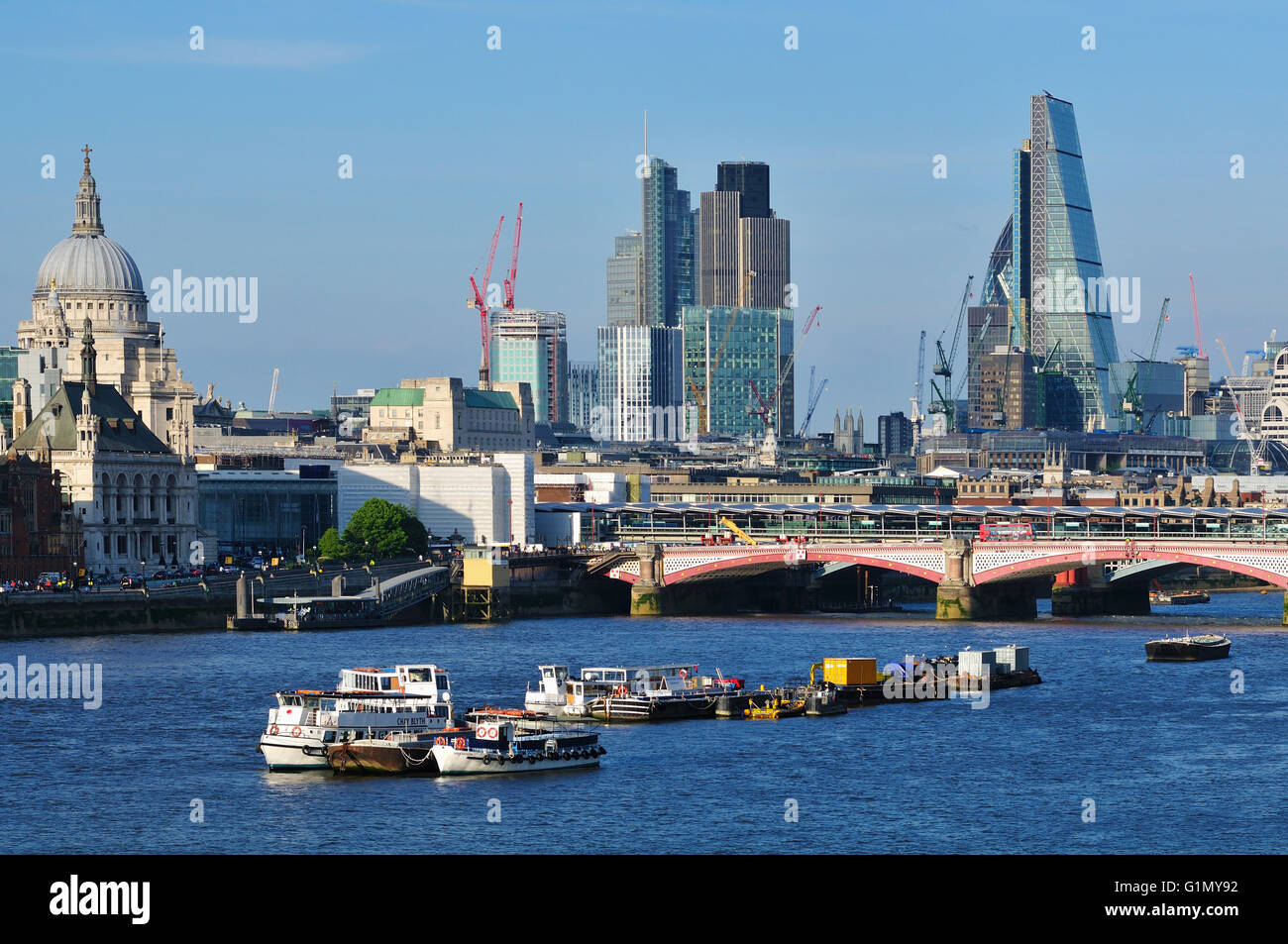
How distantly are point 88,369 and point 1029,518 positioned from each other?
62952 millimetres

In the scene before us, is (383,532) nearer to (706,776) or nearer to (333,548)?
(333,548)

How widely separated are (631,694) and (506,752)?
11.8 metres

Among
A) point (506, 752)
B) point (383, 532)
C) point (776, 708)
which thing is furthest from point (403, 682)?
point (383, 532)

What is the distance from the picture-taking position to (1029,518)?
145 metres

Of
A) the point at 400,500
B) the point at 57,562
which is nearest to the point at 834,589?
the point at 400,500

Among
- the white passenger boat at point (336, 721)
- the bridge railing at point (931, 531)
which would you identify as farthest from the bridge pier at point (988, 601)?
the white passenger boat at point (336, 721)

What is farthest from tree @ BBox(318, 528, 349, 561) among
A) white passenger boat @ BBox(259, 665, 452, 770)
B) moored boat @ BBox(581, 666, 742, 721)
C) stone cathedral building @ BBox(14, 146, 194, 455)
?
white passenger boat @ BBox(259, 665, 452, 770)

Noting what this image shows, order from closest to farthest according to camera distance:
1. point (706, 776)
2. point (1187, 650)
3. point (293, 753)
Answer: point (706, 776), point (293, 753), point (1187, 650)

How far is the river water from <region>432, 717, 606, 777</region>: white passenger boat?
0.68 m

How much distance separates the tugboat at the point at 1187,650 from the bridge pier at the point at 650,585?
3185 centimetres

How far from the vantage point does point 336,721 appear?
1964 inches

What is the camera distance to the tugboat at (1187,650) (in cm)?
7469

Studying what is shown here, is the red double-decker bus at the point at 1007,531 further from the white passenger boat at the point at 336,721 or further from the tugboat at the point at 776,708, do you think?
the white passenger boat at the point at 336,721
